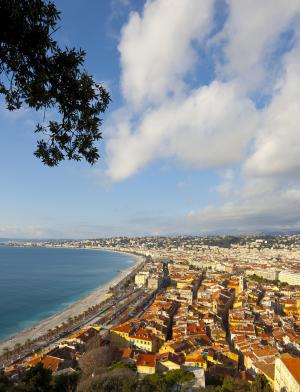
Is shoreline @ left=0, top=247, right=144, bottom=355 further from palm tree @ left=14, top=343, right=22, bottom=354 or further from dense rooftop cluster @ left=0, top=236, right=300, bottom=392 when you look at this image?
dense rooftop cluster @ left=0, top=236, right=300, bottom=392

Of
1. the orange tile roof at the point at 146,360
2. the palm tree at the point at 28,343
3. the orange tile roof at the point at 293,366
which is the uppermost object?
the orange tile roof at the point at 293,366

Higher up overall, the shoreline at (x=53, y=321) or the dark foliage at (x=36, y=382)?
the dark foliage at (x=36, y=382)

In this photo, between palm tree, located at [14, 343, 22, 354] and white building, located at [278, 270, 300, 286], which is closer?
palm tree, located at [14, 343, 22, 354]

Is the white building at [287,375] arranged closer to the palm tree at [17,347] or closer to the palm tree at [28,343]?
the palm tree at [17,347]

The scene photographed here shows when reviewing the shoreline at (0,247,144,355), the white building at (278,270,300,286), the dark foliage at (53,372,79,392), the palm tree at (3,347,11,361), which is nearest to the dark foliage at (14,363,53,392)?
the dark foliage at (53,372,79,392)

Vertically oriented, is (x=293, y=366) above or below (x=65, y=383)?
below

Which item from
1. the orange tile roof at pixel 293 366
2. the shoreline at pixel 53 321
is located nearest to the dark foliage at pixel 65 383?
the orange tile roof at pixel 293 366

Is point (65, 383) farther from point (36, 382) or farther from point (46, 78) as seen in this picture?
point (46, 78)

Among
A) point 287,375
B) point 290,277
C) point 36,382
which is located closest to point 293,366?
point 287,375

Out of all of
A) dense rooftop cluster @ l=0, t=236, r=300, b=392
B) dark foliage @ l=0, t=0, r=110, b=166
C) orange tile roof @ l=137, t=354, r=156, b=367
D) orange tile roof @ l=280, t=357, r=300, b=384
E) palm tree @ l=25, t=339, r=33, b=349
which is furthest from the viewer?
palm tree @ l=25, t=339, r=33, b=349

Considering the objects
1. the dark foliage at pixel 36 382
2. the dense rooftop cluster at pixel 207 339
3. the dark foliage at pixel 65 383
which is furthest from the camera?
the dense rooftop cluster at pixel 207 339

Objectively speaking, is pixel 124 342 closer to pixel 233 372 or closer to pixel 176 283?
pixel 233 372
